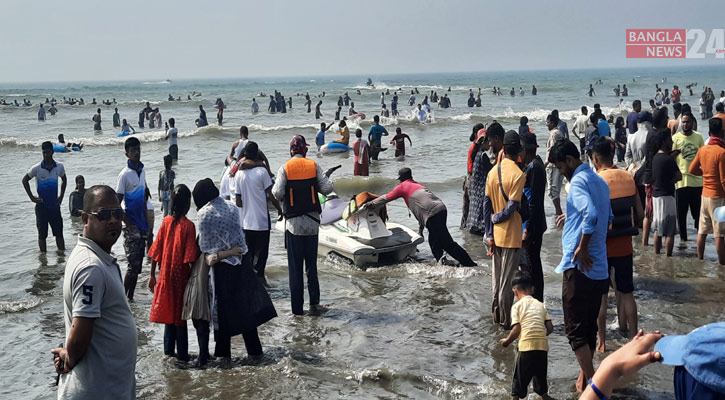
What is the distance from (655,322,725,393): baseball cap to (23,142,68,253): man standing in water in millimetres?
9828

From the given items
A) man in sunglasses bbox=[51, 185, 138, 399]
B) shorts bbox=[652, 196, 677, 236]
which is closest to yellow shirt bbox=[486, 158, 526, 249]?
shorts bbox=[652, 196, 677, 236]

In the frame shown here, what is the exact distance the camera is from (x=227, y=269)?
5969 millimetres

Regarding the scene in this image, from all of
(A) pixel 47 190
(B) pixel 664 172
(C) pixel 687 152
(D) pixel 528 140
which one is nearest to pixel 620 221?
(D) pixel 528 140

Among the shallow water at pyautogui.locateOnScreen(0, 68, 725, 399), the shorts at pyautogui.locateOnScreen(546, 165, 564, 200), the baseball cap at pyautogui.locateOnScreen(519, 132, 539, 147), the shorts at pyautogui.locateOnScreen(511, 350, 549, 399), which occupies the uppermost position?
the baseball cap at pyautogui.locateOnScreen(519, 132, 539, 147)

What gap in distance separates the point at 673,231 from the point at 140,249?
21.7 feet

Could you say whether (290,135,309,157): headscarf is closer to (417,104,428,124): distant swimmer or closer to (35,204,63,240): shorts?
(35,204,63,240): shorts

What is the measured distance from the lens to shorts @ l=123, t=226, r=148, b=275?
8305 millimetres

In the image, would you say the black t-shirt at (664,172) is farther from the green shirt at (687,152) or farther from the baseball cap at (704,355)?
the baseball cap at (704,355)

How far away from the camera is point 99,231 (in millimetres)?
3453

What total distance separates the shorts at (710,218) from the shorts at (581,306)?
4.06 meters

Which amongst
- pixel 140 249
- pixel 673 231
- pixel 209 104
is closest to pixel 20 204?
pixel 140 249

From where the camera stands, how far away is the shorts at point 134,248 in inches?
327

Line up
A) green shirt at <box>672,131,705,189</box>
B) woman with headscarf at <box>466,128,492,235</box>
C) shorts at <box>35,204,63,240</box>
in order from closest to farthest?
1. green shirt at <box>672,131,705,189</box>
2. woman with headscarf at <box>466,128,492,235</box>
3. shorts at <box>35,204,63,240</box>

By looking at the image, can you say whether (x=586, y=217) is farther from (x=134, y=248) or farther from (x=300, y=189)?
(x=134, y=248)
